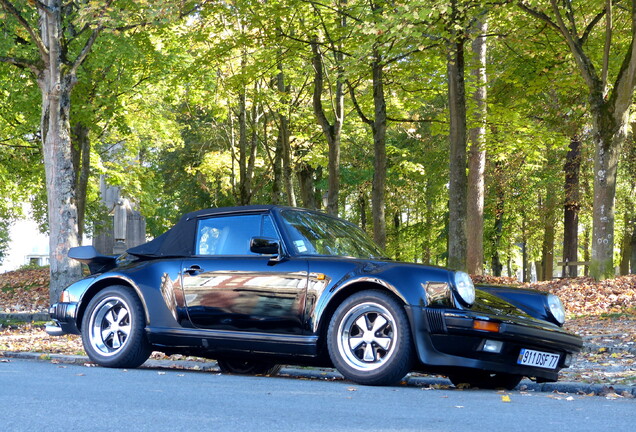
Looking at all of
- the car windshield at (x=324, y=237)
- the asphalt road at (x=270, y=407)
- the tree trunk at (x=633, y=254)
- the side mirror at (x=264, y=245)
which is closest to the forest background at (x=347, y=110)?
Answer: the tree trunk at (x=633, y=254)

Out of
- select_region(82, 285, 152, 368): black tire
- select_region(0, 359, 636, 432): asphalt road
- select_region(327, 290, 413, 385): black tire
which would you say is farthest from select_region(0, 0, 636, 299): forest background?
select_region(0, 359, 636, 432): asphalt road

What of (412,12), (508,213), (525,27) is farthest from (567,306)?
(508,213)

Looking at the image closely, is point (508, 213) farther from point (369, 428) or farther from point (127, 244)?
point (369, 428)

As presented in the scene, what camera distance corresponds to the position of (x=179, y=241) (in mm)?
8383

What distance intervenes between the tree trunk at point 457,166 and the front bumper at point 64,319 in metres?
9.16

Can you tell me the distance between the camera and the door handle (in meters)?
7.94

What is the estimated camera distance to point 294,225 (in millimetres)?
7805

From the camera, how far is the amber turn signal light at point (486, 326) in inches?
259

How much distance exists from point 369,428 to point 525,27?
1664cm

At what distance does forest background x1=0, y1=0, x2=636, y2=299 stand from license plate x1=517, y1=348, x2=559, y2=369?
328 inches

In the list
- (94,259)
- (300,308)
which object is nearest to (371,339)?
(300,308)

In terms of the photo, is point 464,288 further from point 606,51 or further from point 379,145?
point 606,51

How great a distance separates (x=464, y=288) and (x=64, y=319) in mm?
4246

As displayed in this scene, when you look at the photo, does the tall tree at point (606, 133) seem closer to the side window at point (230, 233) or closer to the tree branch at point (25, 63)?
the tree branch at point (25, 63)
